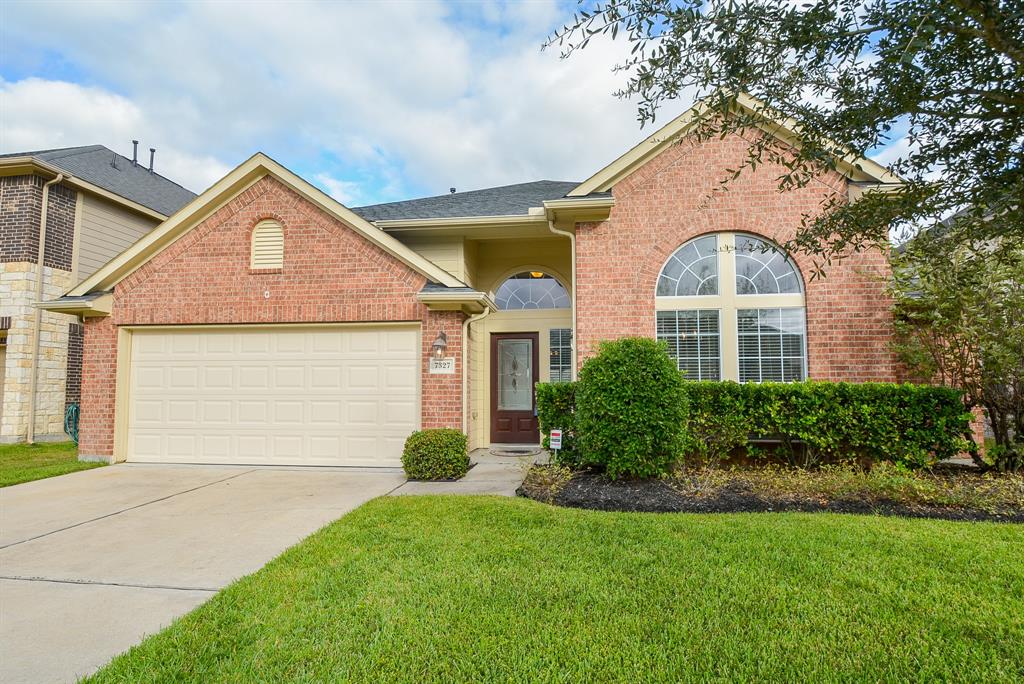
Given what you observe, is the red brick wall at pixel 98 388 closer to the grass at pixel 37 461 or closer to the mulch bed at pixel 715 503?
the grass at pixel 37 461

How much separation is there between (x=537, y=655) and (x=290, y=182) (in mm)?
8501

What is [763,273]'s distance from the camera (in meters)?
8.52

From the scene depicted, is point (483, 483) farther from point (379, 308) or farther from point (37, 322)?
point (37, 322)

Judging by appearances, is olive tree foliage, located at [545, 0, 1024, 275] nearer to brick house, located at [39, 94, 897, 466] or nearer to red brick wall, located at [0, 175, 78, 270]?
brick house, located at [39, 94, 897, 466]

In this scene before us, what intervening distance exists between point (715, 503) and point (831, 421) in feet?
7.79

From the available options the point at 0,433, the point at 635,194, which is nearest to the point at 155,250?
the point at 0,433

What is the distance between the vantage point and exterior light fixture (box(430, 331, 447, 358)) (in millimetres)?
8414

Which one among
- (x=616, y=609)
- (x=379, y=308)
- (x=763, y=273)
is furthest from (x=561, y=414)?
(x=616, y=609)

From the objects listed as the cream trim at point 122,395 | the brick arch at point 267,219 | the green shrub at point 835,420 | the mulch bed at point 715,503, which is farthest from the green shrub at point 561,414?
the cream trim at point 122,395

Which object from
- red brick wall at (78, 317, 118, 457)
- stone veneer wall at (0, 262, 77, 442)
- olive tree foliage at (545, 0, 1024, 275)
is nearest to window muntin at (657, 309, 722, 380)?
olive tree foliage at (545, 0, 1024, 275)

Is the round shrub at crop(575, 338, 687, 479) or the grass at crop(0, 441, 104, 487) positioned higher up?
the round shrub at crop(575, 338, 687, 479)

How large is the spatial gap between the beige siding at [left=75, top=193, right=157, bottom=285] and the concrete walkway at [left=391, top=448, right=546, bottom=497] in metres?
10.4

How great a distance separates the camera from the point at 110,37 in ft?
30.0

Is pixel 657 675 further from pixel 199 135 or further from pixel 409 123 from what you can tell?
pixel 199 135
